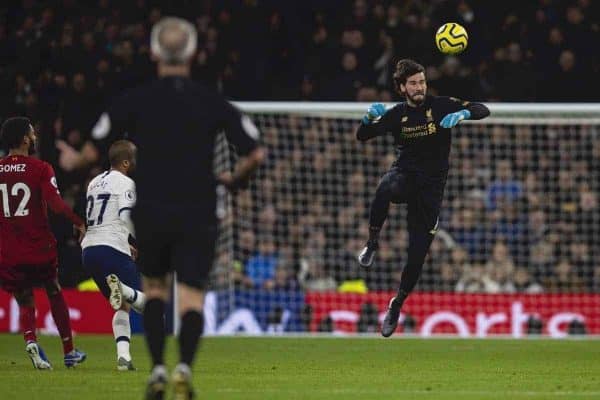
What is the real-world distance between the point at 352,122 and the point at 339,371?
9708 mm

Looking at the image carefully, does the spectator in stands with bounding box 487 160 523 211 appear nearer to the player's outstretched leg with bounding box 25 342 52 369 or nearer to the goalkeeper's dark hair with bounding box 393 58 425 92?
the goalkeeper's dark hair with bounding box 393 58 425 92

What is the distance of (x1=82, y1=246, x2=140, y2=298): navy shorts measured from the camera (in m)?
11.1

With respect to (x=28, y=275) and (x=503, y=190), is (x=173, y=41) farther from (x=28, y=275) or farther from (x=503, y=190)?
(x=503, y=190)

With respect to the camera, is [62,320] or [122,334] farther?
[62,320]

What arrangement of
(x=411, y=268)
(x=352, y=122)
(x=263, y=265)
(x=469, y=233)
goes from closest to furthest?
(x=411, y=268)
(x=263, y=265)
(x=469, y=233)
(x=352, y=122)

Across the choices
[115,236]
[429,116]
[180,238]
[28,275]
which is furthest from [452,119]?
[180,238]

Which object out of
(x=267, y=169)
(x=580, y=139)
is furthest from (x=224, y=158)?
(x=580, y=139)

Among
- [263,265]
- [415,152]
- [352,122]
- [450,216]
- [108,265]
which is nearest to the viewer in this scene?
[108,265]

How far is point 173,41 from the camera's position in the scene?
739 cm

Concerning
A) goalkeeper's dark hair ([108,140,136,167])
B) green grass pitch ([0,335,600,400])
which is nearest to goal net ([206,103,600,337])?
green grass pitch ([0,335,600,400])

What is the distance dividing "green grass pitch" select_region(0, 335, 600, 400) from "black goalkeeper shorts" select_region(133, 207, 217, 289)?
1437mm

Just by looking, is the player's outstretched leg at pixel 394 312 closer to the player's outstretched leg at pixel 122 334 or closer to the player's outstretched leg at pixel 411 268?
the player's outstretched leg at pixel 411 268

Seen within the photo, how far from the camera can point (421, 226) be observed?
40.7ft

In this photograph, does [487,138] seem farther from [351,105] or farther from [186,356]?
[186,356]
